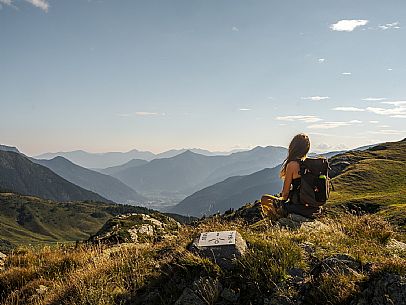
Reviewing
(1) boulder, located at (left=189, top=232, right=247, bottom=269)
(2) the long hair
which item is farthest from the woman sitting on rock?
(1) boulder, located at (left=189, top=232, right=247, bottom=269)

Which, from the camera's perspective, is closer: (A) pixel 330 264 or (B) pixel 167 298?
(A) pixel 330 264

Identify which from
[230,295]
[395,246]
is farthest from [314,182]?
[230,295]

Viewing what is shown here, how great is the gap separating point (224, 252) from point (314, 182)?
5325mm

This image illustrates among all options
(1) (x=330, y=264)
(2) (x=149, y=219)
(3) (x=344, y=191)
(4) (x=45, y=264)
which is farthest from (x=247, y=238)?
(3) (x=344, y=191)

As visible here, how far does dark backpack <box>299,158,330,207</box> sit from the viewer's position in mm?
11258

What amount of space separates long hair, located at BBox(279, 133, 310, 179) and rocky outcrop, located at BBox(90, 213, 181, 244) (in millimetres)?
5665

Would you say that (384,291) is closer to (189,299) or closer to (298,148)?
(189,299)

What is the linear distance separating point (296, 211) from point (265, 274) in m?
5.79

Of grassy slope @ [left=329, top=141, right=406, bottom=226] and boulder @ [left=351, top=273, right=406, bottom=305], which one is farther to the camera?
grassy slope @ [left=329, top=141, right=406, bottom=226]

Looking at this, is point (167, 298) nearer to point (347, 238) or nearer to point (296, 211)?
point (347, 238)

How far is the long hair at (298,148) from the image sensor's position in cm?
1176

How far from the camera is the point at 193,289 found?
6.69 metres

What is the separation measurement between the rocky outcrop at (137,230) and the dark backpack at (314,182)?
552cm

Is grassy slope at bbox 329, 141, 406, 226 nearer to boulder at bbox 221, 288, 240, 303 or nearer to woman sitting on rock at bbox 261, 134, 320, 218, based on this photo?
woman sitting on rock at bbox 261, 134, 320, 218
